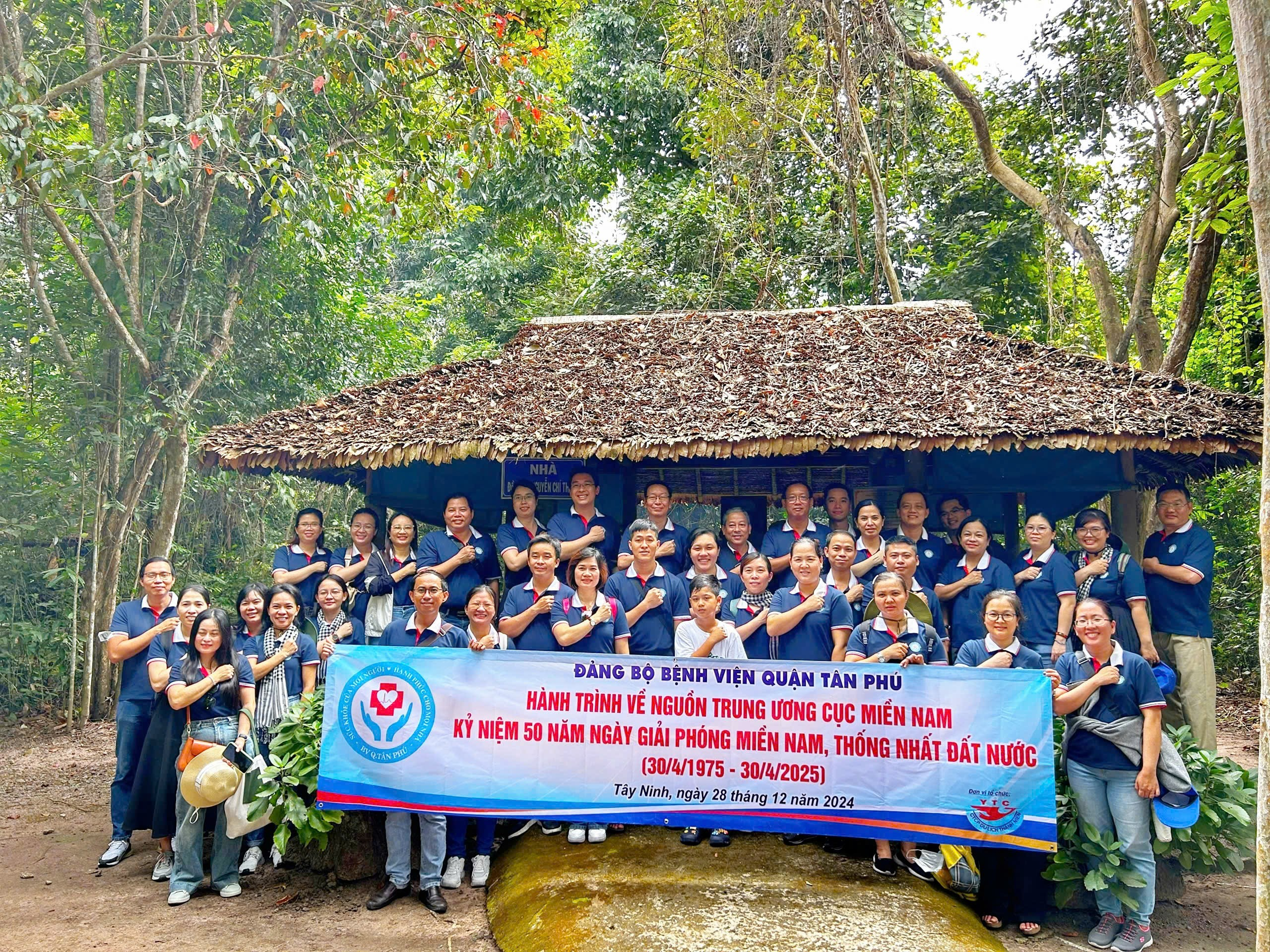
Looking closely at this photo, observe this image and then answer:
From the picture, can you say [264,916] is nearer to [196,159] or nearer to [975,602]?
[975,602]

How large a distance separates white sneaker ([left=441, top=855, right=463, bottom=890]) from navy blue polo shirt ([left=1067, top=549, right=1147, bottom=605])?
399 cm

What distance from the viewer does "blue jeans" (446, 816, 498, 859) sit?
4.81 metres

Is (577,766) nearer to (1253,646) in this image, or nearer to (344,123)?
(344,123)

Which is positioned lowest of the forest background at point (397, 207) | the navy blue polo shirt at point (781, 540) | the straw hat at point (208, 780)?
the straw hat at point (208, 780)

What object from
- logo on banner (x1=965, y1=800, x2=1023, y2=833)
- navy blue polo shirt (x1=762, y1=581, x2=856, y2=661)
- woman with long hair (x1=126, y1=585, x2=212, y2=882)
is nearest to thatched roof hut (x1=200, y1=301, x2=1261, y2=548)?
navy blue polo shirt (x1=762, y1=581, x2=856, y2=661)

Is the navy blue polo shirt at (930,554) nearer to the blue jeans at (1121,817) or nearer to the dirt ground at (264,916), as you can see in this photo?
the blue jeans at (1121,817)

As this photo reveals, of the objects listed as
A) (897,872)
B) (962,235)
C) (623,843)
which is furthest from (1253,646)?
(623,843)

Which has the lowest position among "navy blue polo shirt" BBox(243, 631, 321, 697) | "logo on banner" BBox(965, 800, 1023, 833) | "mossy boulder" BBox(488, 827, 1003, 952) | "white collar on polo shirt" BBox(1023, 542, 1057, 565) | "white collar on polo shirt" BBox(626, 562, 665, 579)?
"mossy boulder" BBox(488, 827, 1003, 952)

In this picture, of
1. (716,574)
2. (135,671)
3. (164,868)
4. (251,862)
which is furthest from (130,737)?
(716,574)

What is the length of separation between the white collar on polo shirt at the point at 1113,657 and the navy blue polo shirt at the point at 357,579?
4274 millimetres

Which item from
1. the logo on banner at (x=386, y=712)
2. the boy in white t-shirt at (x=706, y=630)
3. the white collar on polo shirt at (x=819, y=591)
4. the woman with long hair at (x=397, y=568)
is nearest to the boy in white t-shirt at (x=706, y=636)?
the boy in white t-shirt at (x=706, y=630)

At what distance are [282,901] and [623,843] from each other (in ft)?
6.18

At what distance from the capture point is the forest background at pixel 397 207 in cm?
776

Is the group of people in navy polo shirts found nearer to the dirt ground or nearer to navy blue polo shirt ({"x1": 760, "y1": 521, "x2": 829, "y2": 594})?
navy blue polo shirt ({"x1": 760, "y1": 521, "x2": 829, "y2": 594})
